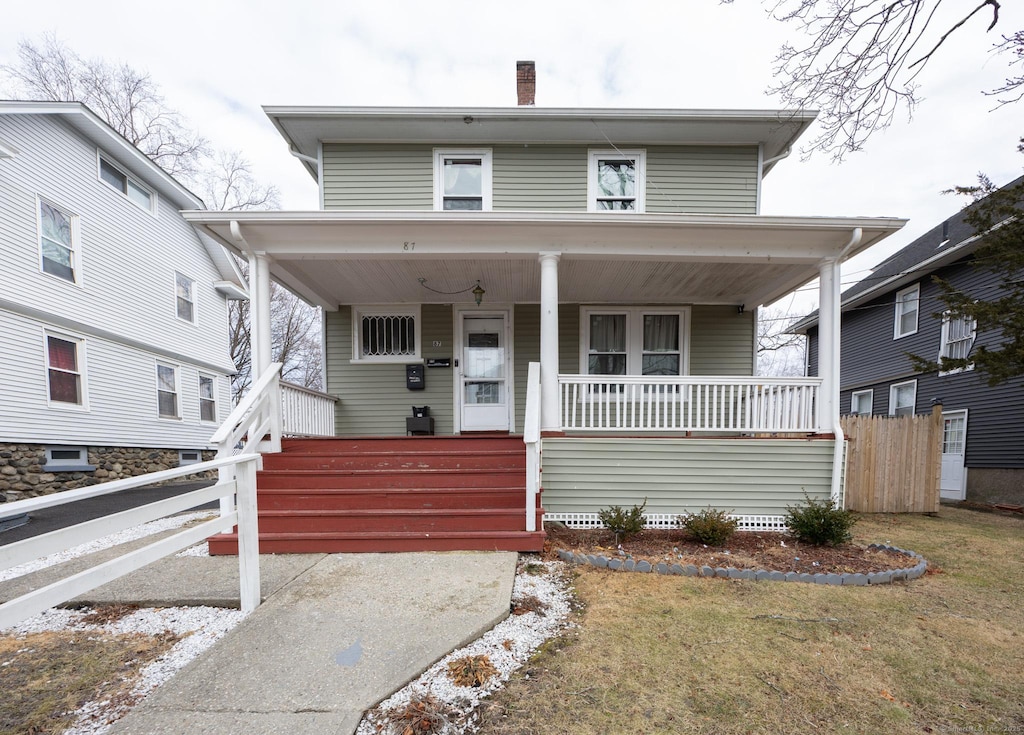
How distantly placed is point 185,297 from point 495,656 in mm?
13083

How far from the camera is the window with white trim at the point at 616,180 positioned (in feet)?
22.6

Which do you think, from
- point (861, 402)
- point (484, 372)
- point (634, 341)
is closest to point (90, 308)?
point (484, 372)

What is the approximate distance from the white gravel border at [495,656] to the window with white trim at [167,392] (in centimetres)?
1116

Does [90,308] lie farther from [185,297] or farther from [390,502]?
[390,502]

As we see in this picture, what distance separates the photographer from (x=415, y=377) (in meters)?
6.77

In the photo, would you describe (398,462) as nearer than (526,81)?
Yes

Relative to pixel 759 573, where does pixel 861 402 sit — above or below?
above

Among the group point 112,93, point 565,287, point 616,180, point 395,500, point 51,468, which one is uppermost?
point 112,93

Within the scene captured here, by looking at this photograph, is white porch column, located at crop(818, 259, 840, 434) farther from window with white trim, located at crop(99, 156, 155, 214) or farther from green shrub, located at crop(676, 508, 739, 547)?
window with white trim, located at crop(99, 156, 155, 214)

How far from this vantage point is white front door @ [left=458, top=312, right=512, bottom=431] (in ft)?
22.5

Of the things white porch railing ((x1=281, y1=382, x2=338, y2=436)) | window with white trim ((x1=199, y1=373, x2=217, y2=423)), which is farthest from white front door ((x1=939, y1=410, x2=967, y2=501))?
window with white trim ((x1=199, y1=373, x2=217, y2=423))

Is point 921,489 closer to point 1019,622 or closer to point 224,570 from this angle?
point 1019,622

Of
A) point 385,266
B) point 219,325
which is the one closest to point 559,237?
point 385,266

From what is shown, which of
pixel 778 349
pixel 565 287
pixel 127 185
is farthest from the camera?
pixel 778 349
